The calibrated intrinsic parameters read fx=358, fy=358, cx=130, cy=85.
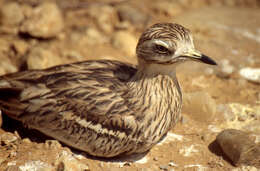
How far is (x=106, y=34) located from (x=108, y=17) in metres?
A: 0.41

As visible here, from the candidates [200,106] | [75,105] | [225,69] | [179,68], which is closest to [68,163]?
[75,105]

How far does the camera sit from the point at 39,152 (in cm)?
382

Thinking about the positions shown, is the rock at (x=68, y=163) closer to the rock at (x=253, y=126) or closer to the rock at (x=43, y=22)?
the rock at (x=253, y=126)

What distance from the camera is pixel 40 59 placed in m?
5.23

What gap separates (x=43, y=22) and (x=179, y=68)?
7.81 feet

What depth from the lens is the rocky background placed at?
3848 mm

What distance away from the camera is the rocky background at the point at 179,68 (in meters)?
3.85

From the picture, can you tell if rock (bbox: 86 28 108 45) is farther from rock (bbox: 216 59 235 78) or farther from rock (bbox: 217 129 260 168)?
rock (bbox: 217 129 260 168)

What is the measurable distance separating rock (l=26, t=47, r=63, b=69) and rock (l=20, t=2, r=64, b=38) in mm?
683

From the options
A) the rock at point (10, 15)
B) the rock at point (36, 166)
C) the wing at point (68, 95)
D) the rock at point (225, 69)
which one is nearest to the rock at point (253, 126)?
the rock at point (225, 69)

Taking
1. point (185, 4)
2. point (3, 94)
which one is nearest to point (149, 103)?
point (3, 94)

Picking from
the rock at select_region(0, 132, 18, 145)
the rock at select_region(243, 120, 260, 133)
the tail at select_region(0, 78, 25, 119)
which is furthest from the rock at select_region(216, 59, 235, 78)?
the rock at select_region(0, 132, 18, 145)

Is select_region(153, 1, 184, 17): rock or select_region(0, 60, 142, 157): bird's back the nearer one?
select_region(0, 60, 142, 157): bird's back

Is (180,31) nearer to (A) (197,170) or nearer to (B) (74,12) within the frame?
(A) (197,170)
